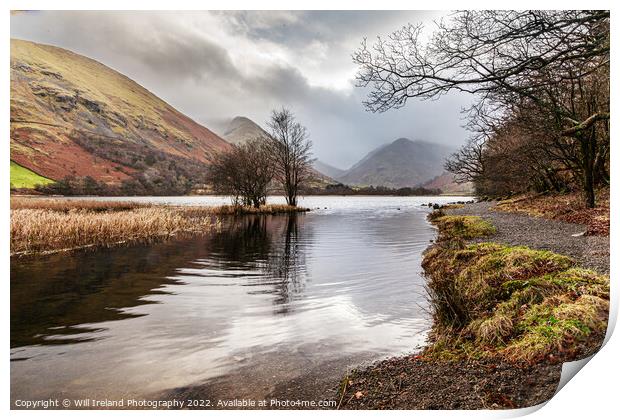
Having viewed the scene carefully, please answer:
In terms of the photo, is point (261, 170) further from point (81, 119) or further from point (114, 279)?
point (114, 279)

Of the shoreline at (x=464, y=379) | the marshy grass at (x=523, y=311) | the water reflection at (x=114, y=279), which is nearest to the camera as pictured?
the shoreline at (x=464, y=379)

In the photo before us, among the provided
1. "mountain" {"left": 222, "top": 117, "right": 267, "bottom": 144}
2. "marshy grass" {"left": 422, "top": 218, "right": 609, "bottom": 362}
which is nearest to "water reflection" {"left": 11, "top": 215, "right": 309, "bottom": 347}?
"marshy grass" {"left": 422, "top": 218, "right": 609, "bottom": 362}

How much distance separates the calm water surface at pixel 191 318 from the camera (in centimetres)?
419

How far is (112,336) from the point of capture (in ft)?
17.4

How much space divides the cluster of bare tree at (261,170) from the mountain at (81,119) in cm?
1561

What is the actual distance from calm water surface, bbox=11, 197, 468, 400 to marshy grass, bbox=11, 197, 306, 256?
755 mm

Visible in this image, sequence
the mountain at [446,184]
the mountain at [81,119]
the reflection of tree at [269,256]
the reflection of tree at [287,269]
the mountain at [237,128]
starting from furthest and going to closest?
the mountain at [446,184], the mountain at [237,128], the reflection of tree at [269,256], the reflection of tree at [287,269], the mountain at [81,119]

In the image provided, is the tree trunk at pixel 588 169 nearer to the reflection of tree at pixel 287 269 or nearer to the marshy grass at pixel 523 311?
the marshy grass at pixel 523 311

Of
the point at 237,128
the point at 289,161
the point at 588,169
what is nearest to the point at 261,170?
the point at 289,161

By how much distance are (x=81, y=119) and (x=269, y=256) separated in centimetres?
732

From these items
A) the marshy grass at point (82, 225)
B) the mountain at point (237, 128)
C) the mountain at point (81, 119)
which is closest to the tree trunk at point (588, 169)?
the mountain at point (237, 128)

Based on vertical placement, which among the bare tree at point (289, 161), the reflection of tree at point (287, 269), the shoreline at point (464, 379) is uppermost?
the bare tree at point (289, 161)

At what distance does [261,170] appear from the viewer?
1299 inches
